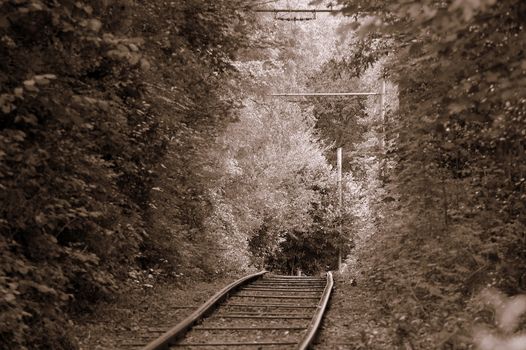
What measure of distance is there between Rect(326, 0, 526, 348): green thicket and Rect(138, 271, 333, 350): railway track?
4.50 ft

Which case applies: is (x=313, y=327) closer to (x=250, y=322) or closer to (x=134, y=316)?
(x=250, y=322)

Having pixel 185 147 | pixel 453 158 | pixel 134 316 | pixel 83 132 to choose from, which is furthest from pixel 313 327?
pixel 185 147

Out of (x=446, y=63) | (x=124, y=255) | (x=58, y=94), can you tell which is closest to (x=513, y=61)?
(x=446, y=63)

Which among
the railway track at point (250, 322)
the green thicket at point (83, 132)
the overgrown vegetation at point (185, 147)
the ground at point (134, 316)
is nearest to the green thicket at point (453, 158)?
the overgrown vegetation at point (185, 147)

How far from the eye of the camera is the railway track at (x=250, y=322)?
8.59m

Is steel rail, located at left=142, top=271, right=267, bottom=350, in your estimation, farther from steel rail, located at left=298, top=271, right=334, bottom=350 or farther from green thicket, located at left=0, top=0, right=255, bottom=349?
steel rail, located at left=298, top=271, right=334, bottom=350

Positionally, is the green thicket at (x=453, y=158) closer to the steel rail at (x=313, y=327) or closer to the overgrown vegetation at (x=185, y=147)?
the overgrown vegetation at (x=185, y=147)

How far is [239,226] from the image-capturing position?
27672 millimetres

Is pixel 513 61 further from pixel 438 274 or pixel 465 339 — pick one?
pixel 438 274

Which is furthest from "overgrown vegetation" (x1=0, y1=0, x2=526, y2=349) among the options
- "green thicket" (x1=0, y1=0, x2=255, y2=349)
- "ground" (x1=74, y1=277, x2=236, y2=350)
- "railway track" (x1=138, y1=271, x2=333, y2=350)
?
"railway track" (x1=138, y1=271, x2=333, y2=350)

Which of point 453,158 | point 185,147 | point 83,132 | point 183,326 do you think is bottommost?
point 183,326

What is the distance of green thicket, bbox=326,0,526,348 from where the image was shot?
225 inches

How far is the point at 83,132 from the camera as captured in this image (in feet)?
30.7

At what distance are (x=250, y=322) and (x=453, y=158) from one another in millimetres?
4045
